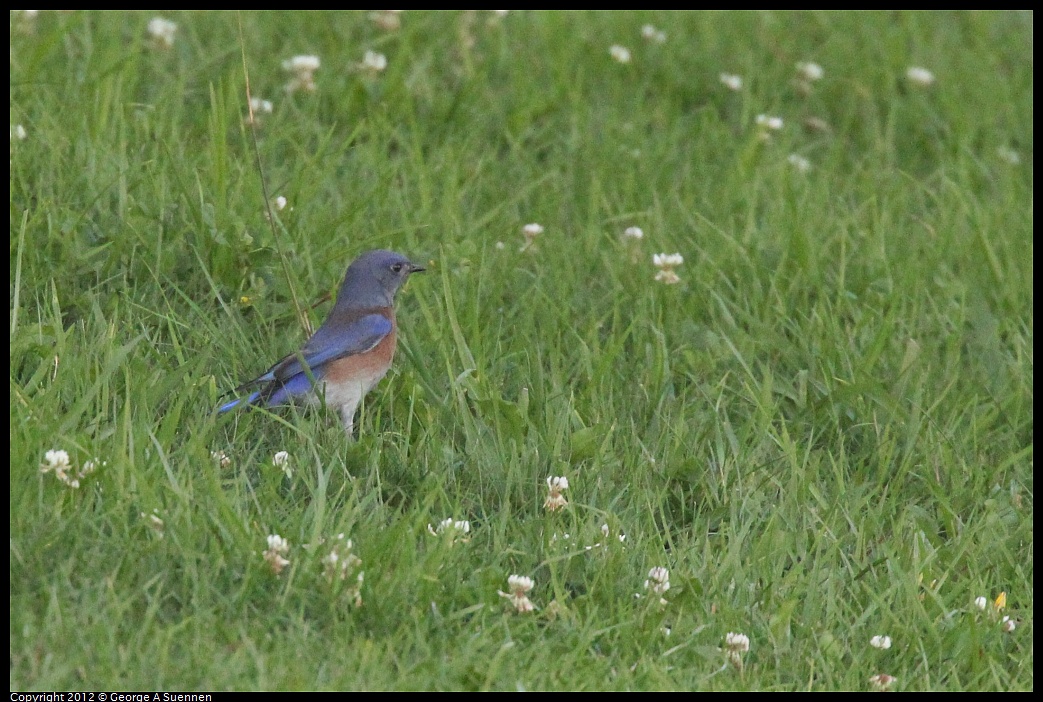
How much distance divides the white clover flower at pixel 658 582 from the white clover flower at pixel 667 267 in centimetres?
189

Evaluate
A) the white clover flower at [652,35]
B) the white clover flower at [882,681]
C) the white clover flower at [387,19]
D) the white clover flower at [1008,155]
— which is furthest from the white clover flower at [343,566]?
the white clover flower at [1008,155]

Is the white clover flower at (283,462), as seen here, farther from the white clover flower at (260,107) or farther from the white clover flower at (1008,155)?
the white clover flower at (1008,155)

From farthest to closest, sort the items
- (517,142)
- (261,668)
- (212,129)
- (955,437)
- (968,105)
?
1. (968,105)
2. (517,142)
3. (212,129)
4. (955,437)
5. (261,668)

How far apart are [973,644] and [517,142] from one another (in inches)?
136

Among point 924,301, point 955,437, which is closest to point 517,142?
point 924,301

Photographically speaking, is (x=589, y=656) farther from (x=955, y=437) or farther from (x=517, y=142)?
(x=517, y=142)

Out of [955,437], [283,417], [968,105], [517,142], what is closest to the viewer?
[283,417]

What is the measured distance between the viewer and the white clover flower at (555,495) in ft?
14.2

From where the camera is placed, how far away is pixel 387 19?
23.9ft

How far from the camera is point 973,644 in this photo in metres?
4.03

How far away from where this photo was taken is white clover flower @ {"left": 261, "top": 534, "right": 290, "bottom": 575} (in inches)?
145

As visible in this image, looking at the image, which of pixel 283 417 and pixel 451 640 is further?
pixel 283 417

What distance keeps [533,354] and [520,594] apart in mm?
1397

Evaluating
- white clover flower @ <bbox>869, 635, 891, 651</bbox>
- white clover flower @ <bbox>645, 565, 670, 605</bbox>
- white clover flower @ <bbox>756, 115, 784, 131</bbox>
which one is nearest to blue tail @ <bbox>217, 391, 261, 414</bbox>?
white clover flower @ <bbox>645, 565, 670, 605</bbox>
